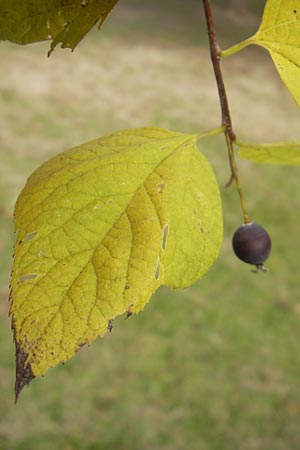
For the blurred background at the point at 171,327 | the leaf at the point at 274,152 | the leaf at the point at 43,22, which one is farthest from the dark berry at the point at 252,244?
the blurred background at the point at 171,327

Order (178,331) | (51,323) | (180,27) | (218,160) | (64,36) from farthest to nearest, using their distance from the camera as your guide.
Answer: (180,27) < (218,160) < (178,331) < (64,36) < (51,323)

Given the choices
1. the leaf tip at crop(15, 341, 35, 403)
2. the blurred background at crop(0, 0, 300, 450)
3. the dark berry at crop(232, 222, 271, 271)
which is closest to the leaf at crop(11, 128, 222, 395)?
the leaf tip at crop(15, 341, 35, 403)

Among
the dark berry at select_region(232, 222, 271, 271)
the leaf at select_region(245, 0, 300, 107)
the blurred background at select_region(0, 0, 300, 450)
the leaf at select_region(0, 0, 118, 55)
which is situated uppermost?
the leaf at select_region(245, 0, 300, 107)

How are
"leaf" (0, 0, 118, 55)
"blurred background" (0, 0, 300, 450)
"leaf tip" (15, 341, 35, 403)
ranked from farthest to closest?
"blurred background" (0, 0, 300, 450), "leaf" (0, 0, 118, 55), "leaf tip" (15, 341, 35, 403)

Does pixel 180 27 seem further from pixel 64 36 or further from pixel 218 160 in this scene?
pixel 64 36

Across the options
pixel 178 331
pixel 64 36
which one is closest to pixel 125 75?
pixel 178 331

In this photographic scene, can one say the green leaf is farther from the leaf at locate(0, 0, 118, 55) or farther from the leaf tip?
the leaf tip

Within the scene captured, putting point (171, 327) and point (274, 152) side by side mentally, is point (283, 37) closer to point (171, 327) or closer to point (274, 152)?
point (274, 152)
